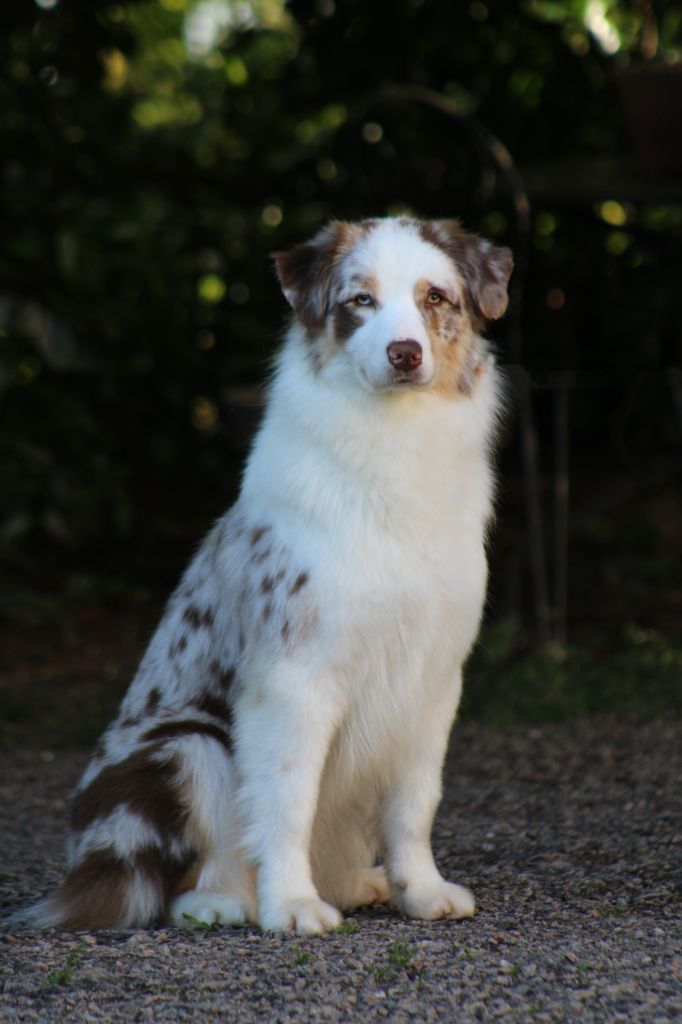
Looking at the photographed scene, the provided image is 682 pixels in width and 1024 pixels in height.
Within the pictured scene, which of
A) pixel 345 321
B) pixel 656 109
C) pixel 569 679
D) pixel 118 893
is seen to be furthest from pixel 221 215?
pixel 118 893

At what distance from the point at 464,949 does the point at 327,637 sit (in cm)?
83

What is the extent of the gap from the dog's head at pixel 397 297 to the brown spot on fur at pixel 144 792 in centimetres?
117

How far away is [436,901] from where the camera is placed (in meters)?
3.86

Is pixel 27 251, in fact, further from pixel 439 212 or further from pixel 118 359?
pixel 439 212

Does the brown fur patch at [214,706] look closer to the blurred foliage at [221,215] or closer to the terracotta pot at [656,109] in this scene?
the blurred foliage at [221,215]

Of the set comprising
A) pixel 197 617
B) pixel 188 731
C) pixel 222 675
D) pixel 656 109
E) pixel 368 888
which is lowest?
pixel 368 888

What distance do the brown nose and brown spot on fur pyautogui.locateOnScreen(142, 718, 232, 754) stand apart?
111 cm

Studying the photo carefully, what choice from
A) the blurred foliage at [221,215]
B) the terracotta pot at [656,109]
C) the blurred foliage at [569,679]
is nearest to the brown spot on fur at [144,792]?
the blurred foliage at [569,679]

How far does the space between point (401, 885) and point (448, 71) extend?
652 centimetres

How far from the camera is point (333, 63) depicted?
Answer: 8711 mm

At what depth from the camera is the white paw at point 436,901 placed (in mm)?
3834

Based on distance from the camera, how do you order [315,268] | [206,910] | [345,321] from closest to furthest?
[206,910]
[345,321]
[315,268]

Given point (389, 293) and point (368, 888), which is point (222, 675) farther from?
point (389, 293)

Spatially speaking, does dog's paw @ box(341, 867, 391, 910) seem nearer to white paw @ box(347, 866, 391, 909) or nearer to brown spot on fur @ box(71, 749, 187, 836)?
white paw @ box(347, 866, 391, 909)
